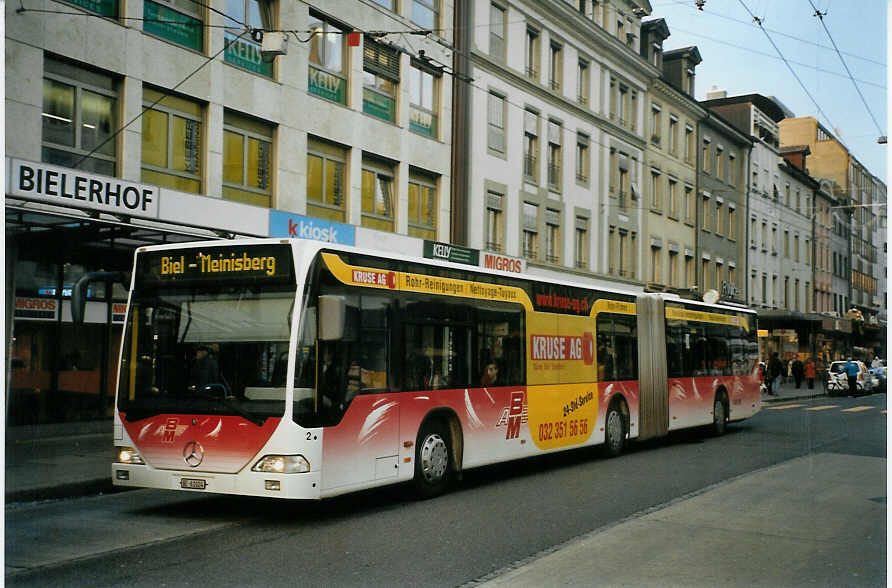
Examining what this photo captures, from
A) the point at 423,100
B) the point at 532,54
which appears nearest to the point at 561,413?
the point at 423,100

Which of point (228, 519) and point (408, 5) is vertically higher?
point (408, 5)

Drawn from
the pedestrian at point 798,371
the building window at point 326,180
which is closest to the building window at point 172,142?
the building window at point 326,180

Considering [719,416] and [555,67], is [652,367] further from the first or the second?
[555,67]

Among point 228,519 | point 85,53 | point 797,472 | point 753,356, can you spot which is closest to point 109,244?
point 85,53

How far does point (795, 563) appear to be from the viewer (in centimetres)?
782

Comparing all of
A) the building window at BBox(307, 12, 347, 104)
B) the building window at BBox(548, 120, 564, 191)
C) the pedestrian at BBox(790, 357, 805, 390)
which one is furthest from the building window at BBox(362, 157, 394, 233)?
the pedestrian at BBox(790, 357, 805, 390)

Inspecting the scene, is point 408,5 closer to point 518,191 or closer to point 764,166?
point 518,191

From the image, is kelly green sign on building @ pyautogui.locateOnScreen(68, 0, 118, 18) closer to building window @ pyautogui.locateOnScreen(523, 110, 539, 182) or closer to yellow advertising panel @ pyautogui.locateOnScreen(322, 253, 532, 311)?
yellow advertising panel @ pyautogui.locateOnScreen(322, 253, 532, 311)

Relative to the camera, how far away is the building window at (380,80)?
2355cm

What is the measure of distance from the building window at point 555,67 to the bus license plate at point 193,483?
73.0 feet

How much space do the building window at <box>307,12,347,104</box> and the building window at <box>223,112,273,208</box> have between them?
1766 millimetres

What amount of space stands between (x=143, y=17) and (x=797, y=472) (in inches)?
515

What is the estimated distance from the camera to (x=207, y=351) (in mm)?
9688

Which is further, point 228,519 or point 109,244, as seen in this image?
point 109,244
